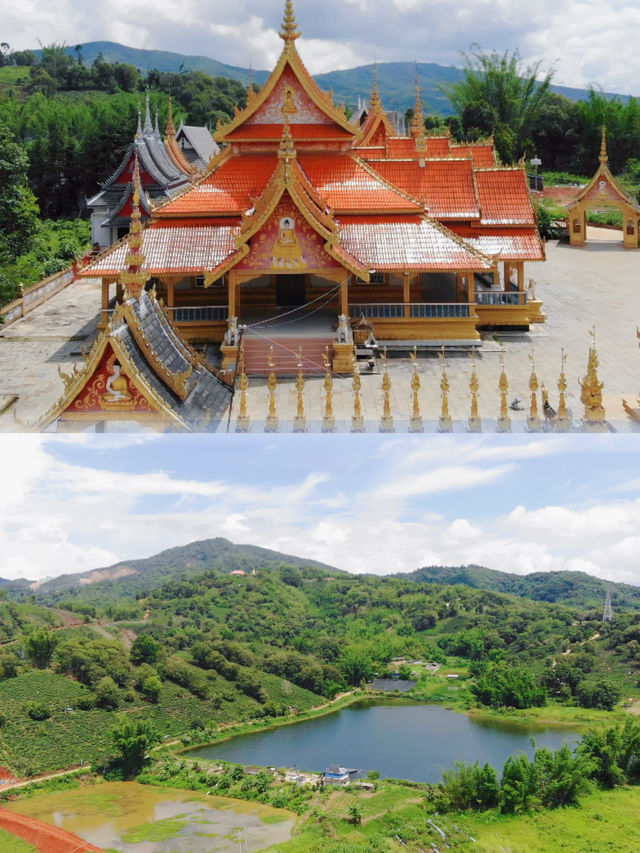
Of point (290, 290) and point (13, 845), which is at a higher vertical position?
point (290, 290)

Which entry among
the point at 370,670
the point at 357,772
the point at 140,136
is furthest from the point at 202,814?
the point at 140,136

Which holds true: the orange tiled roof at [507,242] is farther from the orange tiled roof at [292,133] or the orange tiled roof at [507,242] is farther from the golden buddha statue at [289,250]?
the golden buddha statue at [289,250]

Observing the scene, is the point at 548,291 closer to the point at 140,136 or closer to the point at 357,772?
the point at 140,136

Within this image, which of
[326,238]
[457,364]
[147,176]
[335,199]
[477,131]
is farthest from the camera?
[477,131]

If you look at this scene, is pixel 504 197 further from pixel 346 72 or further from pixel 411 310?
pixel 346 72

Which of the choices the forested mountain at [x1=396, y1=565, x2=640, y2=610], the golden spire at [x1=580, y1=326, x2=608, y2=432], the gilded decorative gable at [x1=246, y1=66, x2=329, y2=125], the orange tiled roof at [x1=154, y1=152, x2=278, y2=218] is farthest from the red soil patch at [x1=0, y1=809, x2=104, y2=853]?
the gilded decorative gable at [x1=246, y1=66, x2=329, y2=125]

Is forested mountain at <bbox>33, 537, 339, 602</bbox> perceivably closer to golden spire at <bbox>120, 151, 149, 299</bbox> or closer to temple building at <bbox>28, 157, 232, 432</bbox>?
temple building at <bbox>28, 157, 232, 432</bbox>

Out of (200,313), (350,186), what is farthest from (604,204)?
(200,313)
